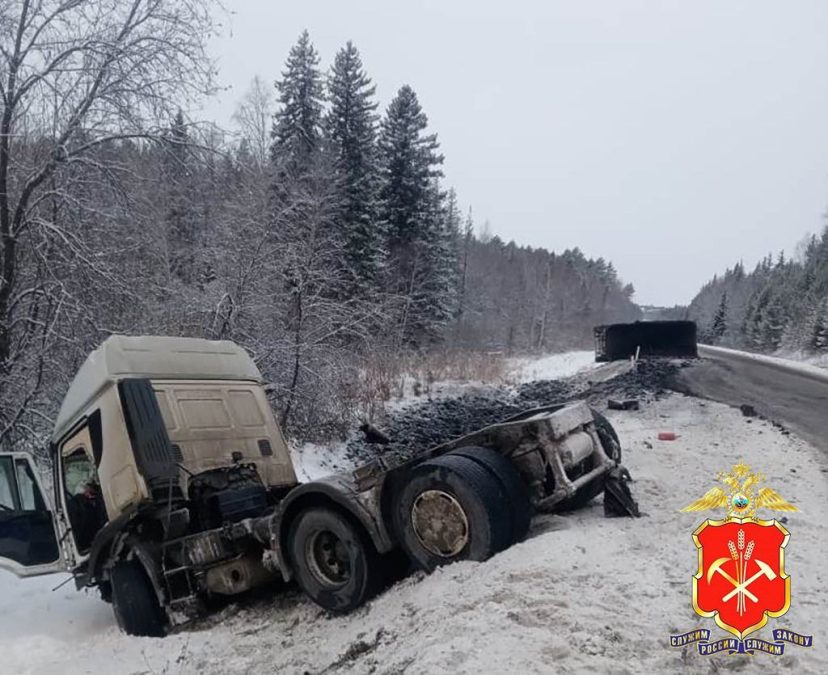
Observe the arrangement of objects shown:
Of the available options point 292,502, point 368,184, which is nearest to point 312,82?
point 368,184

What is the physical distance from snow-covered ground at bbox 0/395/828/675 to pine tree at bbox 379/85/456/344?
25.9 metres

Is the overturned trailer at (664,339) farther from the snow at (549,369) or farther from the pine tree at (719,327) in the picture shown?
the pine tree at (719,327)

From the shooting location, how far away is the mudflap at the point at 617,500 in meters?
5.00

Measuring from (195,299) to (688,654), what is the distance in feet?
37.3

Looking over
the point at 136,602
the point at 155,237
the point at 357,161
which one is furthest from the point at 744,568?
the point at 357,161

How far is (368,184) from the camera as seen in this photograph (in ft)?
94.0

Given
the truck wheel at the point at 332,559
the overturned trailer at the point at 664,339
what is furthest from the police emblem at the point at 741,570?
the overturned trailer at the point at 664,339

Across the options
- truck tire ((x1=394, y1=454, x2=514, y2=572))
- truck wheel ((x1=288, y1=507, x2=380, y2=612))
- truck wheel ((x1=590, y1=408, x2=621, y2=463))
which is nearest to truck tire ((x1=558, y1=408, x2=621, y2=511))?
truck wheel ((x1=590, y1=408, x2=621, y2=463))

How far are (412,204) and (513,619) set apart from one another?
30.8 metres

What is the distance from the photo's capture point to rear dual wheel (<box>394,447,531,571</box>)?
4031 mm

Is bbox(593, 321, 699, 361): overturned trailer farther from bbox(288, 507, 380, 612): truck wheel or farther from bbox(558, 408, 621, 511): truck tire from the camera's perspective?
bbox(288, 507, 380, 612): truck wheel

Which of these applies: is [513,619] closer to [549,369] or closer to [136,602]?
[136,602]

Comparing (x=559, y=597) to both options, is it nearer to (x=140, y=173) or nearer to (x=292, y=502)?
(x=292, y=502)

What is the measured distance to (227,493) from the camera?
588 centimetres
